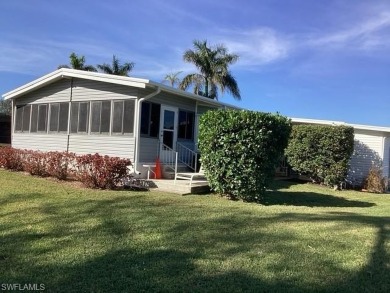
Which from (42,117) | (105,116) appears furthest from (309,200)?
(42,117)

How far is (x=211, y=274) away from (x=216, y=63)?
29965 millimetres

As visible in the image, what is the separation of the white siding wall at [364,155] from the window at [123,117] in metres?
10.7

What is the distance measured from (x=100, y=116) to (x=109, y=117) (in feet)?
1.57

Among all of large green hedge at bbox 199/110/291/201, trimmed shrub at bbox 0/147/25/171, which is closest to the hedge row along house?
trimmed shrub at bbox 0/147/25/171

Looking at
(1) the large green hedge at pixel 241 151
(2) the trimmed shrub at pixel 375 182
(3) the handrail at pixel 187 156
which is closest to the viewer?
(1) the large green hedge at pixel 241 151

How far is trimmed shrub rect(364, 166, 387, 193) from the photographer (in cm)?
1730

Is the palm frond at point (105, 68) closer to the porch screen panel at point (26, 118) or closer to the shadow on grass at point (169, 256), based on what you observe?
the porch screen panel at point (26, 118)

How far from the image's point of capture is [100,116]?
1476cm

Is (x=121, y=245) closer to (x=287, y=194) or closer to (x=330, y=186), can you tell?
(x=287, y=194)

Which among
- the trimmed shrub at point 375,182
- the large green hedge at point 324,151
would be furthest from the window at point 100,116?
the trimmed shrub at point 375,182

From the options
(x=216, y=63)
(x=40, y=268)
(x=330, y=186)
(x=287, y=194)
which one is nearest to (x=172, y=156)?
(x=287, y=194)

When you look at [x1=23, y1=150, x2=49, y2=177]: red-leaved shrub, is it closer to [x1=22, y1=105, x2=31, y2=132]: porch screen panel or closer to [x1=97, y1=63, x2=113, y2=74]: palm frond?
[x1=22, y1=105, x2=31, y2=132]: porch screen panel

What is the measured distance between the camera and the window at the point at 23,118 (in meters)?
17.5

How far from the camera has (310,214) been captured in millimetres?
8602
